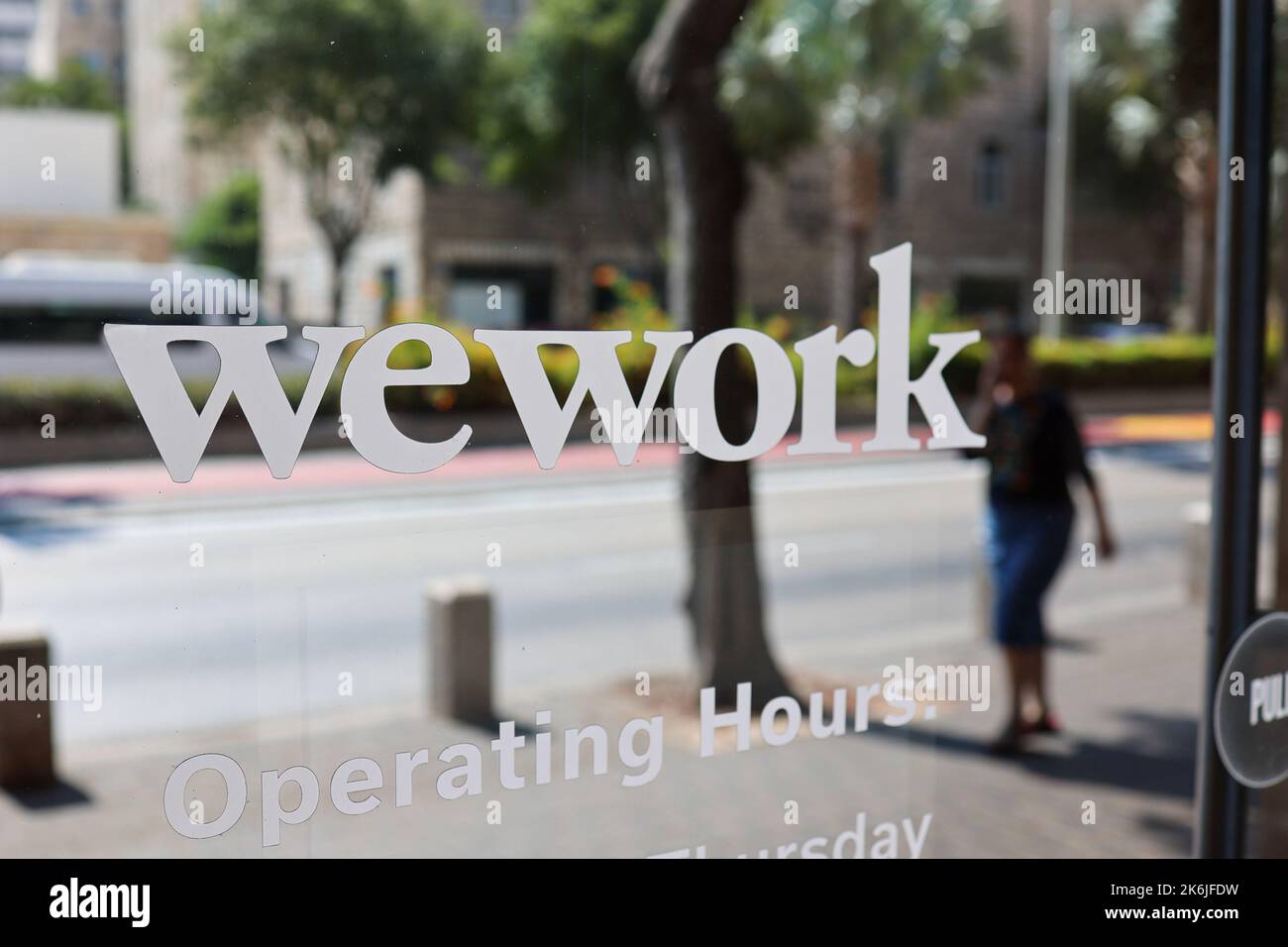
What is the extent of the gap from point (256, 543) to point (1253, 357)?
2.28 m

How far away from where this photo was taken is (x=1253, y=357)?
2986 millimetres

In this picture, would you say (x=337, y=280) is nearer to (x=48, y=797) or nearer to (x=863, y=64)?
(x=48, y=797)

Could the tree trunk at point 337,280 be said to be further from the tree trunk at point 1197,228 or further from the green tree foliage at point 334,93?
the tree trunk at point 1197,228

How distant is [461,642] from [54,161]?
3.13 m

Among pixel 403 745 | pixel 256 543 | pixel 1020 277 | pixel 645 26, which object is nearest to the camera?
pixel 256 543

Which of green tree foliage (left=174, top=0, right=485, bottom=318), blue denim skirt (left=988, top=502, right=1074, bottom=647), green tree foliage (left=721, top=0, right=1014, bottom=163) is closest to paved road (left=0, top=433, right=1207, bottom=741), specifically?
blue denim skirt (left=988, top=502, right=1074, bottom=647)

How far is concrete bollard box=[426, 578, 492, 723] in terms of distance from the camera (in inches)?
214

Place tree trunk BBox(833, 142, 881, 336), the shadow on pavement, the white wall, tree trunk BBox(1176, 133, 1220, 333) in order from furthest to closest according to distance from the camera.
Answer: tree trunk BBox(1176, 133, 1220, 333)
tree trunk BBox(833, 142, 881, 336)
the shadow on pavement
the white wall

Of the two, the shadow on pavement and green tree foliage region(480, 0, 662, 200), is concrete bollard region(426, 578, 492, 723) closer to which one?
the shadow on pavement

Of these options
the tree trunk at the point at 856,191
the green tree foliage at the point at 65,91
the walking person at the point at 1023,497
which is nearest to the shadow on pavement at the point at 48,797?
the green tree foliage at the point at 65,91

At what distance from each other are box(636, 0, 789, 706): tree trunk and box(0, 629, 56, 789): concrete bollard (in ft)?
6.95

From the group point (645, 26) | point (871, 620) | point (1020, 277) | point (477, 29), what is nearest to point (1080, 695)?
point (871, 620)

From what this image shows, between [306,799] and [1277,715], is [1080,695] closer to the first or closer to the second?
[1277,715]

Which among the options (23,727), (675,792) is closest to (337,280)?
(675,792)
